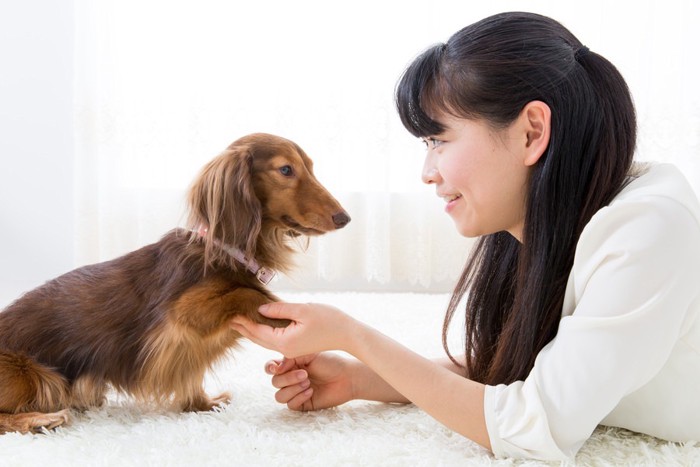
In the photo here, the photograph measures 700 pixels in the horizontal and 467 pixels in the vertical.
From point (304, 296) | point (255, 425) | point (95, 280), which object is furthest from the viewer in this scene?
point (304, 296)

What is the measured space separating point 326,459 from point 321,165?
2.44 m

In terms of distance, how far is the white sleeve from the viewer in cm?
113

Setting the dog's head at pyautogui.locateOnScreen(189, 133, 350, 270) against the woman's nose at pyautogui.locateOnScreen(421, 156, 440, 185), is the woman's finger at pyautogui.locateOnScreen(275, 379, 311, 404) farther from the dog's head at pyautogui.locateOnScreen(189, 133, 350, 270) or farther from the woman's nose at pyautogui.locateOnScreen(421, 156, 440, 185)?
the woman's nose at pyautogui.locateOnScreen(421, 156, 440, 185)

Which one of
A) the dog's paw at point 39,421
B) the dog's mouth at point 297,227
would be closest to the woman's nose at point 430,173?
the dog's mouth at point 297,227

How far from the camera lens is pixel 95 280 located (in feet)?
5.24

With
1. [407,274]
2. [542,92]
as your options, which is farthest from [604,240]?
[407,274]

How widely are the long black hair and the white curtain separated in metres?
2.16

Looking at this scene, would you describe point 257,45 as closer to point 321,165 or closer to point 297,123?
point 297,123

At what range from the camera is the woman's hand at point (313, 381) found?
5.18 feet

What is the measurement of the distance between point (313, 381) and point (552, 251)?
620mm

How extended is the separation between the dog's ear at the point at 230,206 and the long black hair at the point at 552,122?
42cm

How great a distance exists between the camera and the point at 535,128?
132 centimetres

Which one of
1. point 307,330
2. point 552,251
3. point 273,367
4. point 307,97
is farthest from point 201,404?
point 307,97

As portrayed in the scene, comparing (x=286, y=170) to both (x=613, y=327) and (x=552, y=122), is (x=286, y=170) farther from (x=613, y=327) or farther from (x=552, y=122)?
(x=613, y=327)
